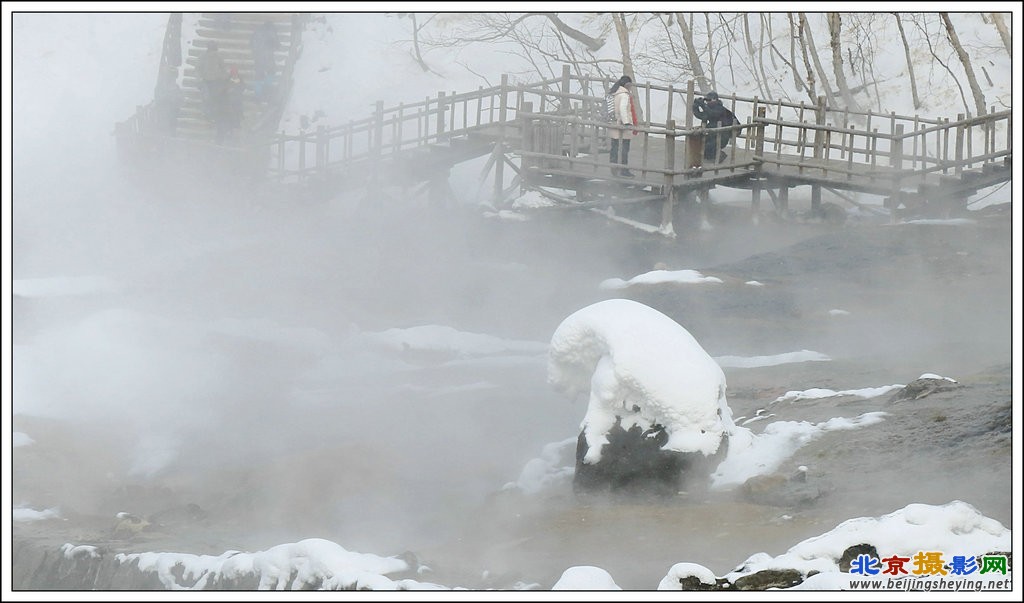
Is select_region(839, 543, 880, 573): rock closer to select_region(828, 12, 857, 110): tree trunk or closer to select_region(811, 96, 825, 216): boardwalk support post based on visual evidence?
select_region(811, 96, 825, 216): boardwalk support post

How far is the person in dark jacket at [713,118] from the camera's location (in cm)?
1922

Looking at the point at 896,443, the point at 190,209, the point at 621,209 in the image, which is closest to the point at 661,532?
the point at 896,443

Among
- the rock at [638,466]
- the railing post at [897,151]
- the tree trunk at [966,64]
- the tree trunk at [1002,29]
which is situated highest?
the tree trunk at [1002,29]

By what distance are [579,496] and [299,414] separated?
15.6 feet

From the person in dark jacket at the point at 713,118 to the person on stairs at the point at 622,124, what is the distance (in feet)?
3.77

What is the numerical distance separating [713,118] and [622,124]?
67.2 inches

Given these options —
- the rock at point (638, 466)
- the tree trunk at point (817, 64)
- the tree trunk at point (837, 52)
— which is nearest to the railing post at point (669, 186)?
the tree trunk at point (837, 52)

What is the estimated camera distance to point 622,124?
730 inches

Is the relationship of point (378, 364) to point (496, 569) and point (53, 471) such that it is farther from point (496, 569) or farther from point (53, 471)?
point (496, 569)

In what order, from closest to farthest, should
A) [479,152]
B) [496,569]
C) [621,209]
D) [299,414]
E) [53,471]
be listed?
[496,569]
[53,471]
[299,414]
[621,209]
[479,152]

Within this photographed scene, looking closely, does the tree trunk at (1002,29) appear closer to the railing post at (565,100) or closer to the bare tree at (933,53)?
the bare tree at (933,53)

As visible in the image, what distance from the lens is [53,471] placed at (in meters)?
11.7

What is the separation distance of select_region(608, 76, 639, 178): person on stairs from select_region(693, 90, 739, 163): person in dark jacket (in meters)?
1.15

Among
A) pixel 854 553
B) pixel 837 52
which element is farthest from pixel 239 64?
pixel 854 553
